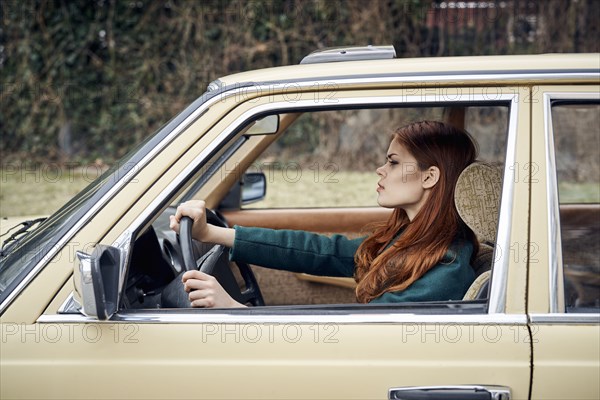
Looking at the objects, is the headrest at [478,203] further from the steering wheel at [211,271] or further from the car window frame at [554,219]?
the steering wheel at [211,271]

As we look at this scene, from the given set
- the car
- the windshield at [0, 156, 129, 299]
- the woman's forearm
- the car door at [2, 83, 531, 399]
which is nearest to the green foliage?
the woman's forearm

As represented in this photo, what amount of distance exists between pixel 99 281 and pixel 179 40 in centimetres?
807

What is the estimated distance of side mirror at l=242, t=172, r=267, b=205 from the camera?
4.14 metres

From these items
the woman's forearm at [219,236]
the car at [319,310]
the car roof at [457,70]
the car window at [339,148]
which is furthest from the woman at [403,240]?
the car window at [339,148]

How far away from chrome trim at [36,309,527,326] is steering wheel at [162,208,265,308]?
0.20 meters

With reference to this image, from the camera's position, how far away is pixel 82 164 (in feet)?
31.4

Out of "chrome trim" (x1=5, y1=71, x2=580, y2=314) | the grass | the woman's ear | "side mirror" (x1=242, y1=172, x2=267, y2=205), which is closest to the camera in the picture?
"chrome trim" (x1=5, y1=71, x2=580, y2=314)

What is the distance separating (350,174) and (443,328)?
733 cm

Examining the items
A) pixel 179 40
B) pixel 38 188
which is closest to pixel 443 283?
pixel 38 188

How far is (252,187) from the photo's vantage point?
419 cm

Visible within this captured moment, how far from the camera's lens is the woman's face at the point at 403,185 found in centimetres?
238

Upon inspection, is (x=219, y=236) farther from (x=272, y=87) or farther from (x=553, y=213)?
(x=553, y=213)

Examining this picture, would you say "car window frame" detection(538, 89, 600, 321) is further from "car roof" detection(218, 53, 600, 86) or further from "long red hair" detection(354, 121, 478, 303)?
A: "long red hair" detection(354, 121, 478, 303)

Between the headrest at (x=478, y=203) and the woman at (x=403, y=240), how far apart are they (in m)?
0.06
